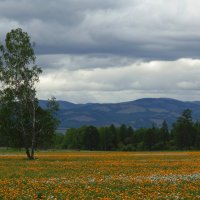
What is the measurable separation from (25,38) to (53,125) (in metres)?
13.2

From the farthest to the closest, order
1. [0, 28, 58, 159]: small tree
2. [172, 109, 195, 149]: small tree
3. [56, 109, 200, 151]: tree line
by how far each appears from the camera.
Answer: [56, 109, 200, 151]: tree line, [172, 109, 195, 149]: small tree, [0, 28, 58, 159]: small tree

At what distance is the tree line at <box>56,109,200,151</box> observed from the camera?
15725cm

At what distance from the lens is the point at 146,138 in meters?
168

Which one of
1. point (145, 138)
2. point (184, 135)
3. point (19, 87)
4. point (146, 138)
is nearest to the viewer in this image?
point (19, 87)

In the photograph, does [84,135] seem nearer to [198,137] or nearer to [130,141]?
[130,141]

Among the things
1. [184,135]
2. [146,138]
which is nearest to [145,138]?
[146,138]

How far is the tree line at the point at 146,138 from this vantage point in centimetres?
15725

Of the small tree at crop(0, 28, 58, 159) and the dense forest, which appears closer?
the small tree at crop(0, 28, 58, 159)

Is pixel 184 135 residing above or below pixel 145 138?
above

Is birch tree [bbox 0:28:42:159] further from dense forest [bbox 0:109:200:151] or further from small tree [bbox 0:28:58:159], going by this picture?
dense forest [bbox 0:109:200:151]

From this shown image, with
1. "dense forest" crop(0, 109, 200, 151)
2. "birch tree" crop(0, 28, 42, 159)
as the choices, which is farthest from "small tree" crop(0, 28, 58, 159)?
"dense forest" crop(0, 109, 200, 151)

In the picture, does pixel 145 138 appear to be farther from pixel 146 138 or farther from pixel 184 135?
pixel 184 135

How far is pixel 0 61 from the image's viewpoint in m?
67.1

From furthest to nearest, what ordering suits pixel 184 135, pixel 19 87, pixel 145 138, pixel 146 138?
pixel 145 138 < pixel 146 138 < pixel 184 135 < pixel 19 87
